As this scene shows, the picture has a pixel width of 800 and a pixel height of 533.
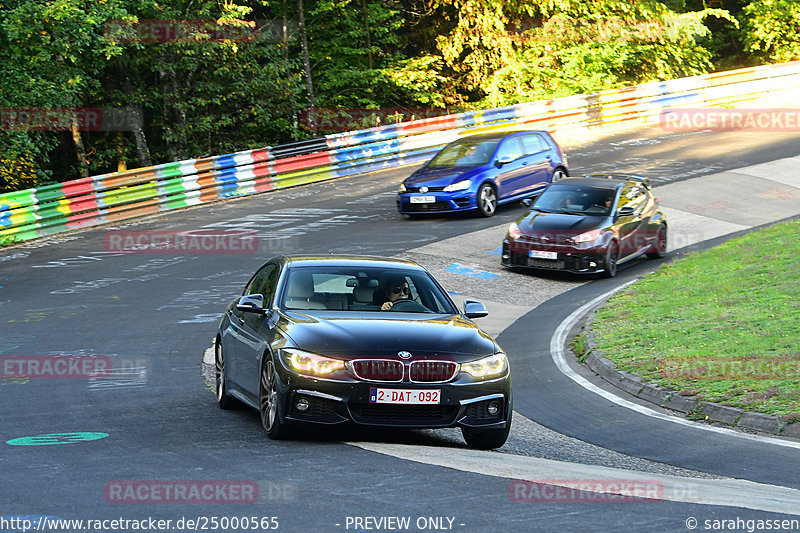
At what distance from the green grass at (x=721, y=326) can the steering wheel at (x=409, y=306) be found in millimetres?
3251

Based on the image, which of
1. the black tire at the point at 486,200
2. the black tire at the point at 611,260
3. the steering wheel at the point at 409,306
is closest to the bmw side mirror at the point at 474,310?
the steering wheel at the point at 409,306

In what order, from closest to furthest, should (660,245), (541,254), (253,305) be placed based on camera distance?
1. (253,305)
2. (541,254)
3. (660,245)

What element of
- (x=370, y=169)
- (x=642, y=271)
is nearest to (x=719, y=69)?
(x=370, y=169)

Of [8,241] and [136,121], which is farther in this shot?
[136,121]

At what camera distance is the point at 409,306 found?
31.8 ft

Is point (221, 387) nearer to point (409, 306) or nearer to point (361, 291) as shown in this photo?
point (361, 291)

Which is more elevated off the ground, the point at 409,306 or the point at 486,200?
the point at 409,306

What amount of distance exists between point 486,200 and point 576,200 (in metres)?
4.05

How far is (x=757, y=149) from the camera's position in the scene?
31906 mm

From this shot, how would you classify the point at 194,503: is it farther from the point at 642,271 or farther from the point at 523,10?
the point at 523,10

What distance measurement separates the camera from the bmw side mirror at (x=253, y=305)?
31.2ft

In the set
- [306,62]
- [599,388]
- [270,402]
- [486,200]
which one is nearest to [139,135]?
[306,62]

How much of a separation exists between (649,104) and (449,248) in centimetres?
1973

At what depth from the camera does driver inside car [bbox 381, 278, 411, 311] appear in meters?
9.63
